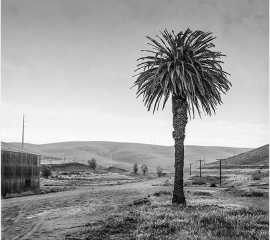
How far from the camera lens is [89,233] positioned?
43.0ft

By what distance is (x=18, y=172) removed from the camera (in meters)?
36.5

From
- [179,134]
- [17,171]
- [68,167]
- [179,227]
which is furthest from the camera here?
[68,167]

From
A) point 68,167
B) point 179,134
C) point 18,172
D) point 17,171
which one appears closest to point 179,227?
point 179,134

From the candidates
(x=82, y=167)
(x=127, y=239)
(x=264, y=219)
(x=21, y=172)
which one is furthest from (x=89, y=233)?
(x=82, y=167)

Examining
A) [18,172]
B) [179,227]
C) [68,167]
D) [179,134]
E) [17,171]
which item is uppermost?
[179,134]

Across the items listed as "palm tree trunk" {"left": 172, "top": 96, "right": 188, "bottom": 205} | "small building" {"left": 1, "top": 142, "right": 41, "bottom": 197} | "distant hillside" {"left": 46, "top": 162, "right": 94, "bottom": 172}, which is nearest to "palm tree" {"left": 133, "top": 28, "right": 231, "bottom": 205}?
"palm tree trunk" {"left": 172, "top": 96, "right": 188, "bottom": 205}

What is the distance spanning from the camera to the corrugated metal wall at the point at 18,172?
109ft

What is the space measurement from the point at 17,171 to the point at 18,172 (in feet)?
0.96

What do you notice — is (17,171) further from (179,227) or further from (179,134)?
(179,227)

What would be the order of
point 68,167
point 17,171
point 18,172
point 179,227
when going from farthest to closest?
point 68,167, point 18,172, point 17,171, point 179,227

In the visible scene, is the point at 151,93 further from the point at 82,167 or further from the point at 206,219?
the point at 82,167

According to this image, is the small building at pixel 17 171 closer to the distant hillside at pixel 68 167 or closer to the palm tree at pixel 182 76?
the palm tree at pixel 182 76

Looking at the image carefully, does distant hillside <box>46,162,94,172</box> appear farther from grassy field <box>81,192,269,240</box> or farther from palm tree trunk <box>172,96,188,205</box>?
grassy field <box>81,192,269,240</box>

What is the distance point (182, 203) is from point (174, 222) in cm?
721
